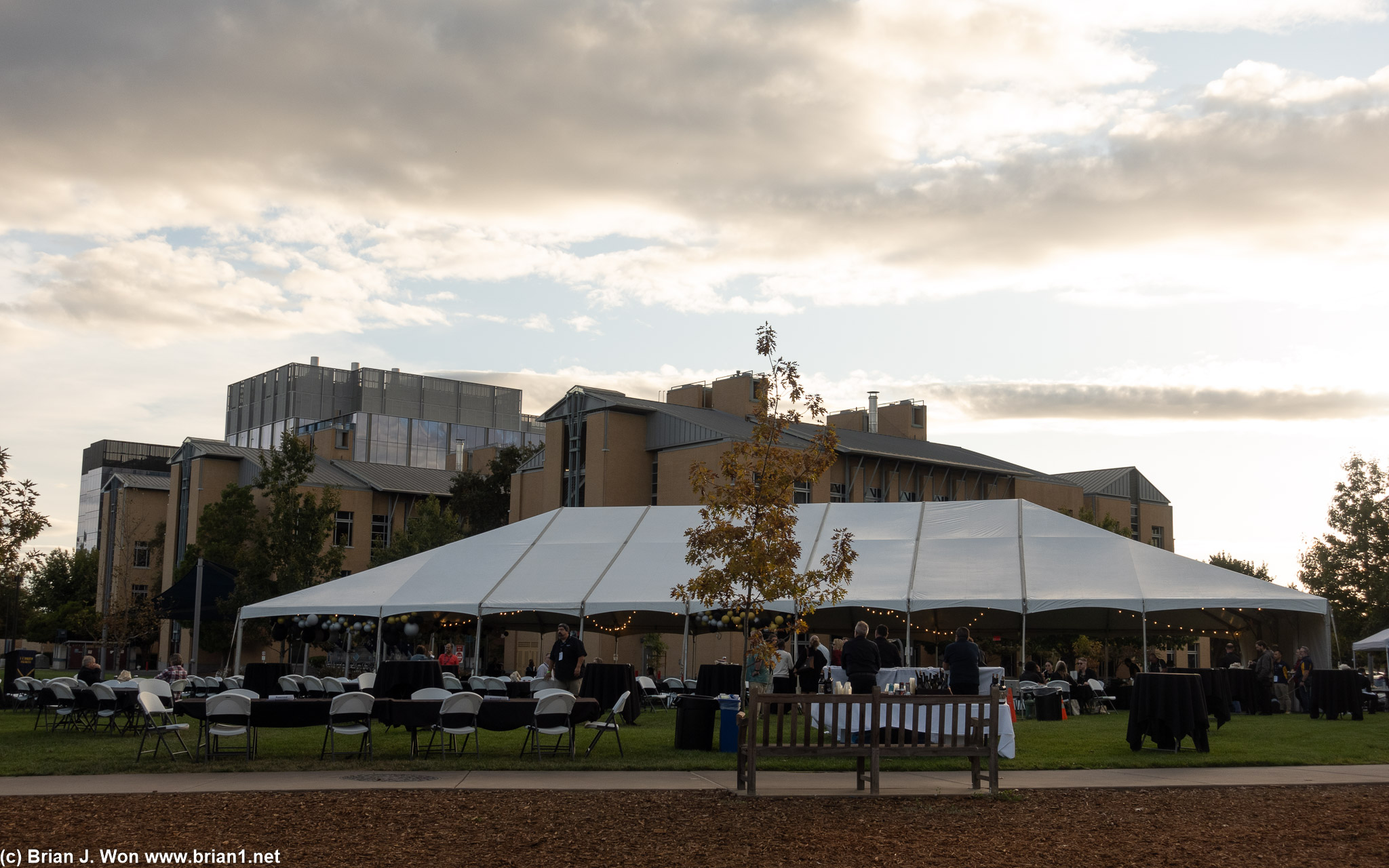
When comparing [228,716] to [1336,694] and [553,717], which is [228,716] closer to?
[553,717]

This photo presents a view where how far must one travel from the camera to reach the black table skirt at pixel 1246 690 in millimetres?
22047

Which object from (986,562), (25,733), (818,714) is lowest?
(25,733)

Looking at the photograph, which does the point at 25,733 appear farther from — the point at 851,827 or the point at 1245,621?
the point at 1245,621

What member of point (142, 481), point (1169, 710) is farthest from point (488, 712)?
point (142, 481)

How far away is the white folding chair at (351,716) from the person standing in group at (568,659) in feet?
16.2

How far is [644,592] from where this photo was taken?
75.9 ft

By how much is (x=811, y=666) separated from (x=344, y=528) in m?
46.1

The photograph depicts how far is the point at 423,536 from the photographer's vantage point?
48.3 m

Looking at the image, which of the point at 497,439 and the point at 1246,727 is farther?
the point at 497,439

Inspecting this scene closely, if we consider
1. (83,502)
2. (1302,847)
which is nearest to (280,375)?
(83,502)

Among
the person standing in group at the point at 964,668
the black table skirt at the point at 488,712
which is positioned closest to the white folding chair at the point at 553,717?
the black table skirt at the point at 488,712

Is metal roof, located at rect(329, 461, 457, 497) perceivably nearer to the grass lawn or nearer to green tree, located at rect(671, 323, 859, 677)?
the grass lawn

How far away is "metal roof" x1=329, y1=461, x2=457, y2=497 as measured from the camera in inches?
2341

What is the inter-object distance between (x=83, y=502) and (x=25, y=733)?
88.5 m
